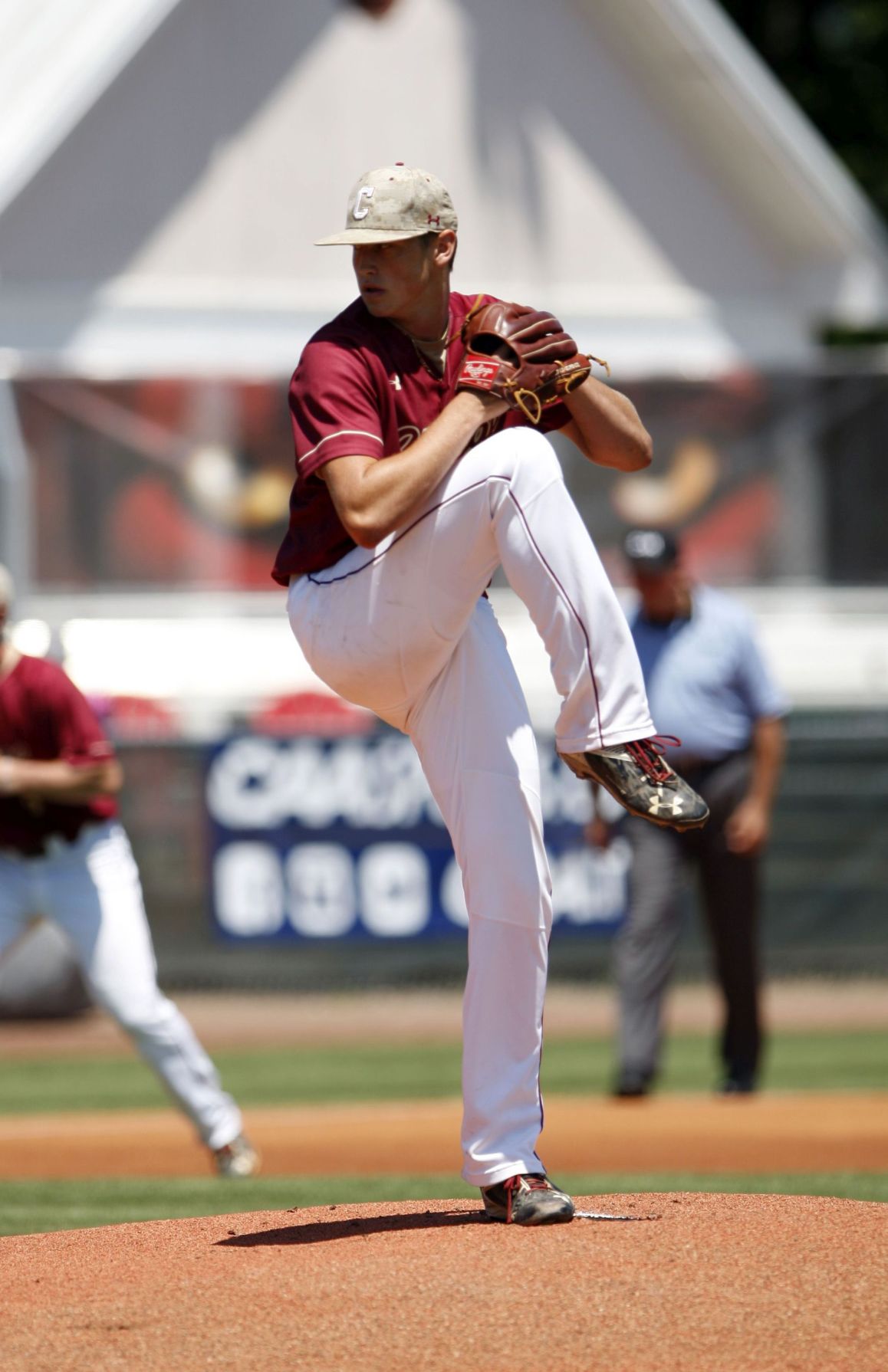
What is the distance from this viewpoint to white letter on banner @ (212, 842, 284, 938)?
524 inches

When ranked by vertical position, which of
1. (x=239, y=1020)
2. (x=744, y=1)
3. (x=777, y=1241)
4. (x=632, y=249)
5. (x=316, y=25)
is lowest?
(x=239, y=1020)

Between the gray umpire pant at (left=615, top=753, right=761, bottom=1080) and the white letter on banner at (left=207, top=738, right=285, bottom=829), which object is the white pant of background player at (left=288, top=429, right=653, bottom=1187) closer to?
the gray umpire pant at (left=615, top=753, right=761, bottom=1080)

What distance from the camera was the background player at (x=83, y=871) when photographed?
7.42 m

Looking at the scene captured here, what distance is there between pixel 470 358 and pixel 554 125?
15.4m

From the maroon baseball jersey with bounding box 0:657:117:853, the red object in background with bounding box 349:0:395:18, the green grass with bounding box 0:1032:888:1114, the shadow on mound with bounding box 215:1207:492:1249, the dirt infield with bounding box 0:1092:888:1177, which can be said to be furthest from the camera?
the red object in background with bounding box 349:0:395:18

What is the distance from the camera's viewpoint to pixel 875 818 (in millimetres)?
A: 14008

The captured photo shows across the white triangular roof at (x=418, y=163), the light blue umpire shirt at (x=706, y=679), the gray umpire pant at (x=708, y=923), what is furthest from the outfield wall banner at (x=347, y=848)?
the white triangular roof at (x=418, y=163)

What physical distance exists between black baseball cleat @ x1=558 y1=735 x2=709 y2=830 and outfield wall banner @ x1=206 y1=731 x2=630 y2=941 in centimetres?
881

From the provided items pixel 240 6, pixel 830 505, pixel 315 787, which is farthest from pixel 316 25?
pixel 315 787

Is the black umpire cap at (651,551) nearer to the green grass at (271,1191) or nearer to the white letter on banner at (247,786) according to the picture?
the green grass at (271,1191)

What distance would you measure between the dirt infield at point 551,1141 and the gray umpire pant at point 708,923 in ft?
0.96

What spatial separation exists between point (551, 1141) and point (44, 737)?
243 centimetres

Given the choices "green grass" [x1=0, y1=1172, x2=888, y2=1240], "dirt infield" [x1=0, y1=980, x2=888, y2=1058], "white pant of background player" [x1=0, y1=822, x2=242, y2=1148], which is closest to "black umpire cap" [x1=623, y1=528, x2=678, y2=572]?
"white pant of background player" [x1=0, y1=822, x2=242, y2=1148]

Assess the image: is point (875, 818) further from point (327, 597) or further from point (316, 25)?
point (327, 597)
